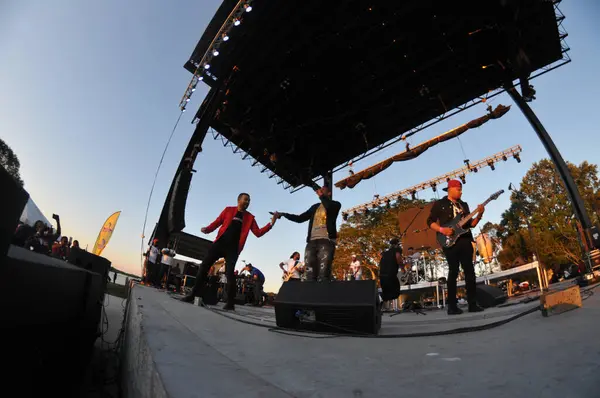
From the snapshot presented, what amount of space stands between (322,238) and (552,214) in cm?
2063

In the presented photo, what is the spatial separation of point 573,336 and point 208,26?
1069cm

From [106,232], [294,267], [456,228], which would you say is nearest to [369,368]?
[456,228]

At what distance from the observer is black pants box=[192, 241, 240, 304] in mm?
3971

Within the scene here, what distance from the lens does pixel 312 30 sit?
8.16 metres

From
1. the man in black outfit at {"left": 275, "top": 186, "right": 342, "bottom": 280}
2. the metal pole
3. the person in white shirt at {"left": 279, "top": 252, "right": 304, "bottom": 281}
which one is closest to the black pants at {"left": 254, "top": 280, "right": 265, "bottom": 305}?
the person in white shirt at {"left": 279, "top": 252, "right": 304, "bottom": 281}

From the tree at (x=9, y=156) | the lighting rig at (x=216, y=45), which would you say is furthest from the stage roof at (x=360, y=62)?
the tree at (x=9, y=156)

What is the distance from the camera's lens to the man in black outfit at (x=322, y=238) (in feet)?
13.1

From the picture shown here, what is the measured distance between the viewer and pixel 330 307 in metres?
2.05

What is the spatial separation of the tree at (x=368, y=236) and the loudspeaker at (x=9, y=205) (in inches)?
843

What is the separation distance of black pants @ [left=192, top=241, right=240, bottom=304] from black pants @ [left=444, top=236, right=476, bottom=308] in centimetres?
294

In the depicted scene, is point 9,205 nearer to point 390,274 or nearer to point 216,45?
point 390,274

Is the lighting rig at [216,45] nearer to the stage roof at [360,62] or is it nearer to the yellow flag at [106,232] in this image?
the stage roof at [360,62]

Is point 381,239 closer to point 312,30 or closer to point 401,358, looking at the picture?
point 312,30

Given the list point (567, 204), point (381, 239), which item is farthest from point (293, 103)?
point (567, 204)
